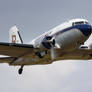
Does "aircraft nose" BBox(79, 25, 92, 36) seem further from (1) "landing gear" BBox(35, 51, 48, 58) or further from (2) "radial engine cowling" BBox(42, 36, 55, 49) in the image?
(1) "landing gear" BBox(35, 51, 48, 58)

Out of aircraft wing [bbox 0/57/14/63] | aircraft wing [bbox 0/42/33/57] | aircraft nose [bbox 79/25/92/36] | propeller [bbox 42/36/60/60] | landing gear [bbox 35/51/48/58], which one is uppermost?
aircraft nose [bbox 79/25/92/36]

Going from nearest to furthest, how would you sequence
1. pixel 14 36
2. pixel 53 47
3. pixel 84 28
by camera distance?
1. pixel 84 28
2. pixel 53 47
3. pixel 14 36

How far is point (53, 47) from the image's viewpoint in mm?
40688

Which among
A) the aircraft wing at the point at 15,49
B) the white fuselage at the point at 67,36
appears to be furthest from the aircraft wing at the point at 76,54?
the aircraft wing at the point at 15,49

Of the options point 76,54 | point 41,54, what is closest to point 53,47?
point 41,54

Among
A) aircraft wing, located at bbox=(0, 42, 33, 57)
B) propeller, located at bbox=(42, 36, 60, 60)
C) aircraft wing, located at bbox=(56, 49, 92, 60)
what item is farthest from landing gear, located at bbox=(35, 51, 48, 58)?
aircraft wing, located at bbox=(56, 49, 92, 60)

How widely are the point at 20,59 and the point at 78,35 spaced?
11079 millimetres

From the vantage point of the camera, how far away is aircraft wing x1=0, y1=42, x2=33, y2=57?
138 ft

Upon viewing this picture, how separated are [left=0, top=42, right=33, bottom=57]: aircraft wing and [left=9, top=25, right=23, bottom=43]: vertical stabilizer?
28.5 ft

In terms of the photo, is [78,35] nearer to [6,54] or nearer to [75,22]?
[75,22]

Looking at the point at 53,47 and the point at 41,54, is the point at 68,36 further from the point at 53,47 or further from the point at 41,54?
the point at 41,54

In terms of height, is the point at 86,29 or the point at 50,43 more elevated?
the point at 86,29

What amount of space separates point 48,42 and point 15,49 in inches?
195

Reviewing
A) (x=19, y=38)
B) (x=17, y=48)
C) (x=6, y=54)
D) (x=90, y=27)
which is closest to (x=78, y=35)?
(x=90, y=27)
